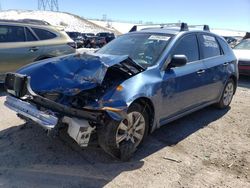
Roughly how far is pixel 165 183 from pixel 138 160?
0.61m

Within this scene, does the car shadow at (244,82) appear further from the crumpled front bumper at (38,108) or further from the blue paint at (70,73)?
the crumpled front bumper at (38,108)

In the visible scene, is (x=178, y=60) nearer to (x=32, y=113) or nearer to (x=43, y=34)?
(x=32, y=113)

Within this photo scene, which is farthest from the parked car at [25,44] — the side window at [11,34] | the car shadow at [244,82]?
the car shadow at [244,82]

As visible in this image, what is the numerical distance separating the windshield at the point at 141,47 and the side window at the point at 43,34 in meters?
3.16

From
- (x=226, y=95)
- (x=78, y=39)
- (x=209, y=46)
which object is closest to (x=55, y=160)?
(x=209, y=46)

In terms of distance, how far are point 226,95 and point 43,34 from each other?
4.80m

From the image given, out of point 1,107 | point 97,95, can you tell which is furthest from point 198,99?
point 1,107

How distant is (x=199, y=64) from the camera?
548cm

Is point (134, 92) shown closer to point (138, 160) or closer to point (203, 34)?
point (138, 160)

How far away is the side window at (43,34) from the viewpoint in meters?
8.11

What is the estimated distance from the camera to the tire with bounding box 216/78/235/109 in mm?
6629

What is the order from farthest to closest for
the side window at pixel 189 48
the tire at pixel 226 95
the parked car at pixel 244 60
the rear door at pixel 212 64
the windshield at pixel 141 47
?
the parked car at pixel 244 60
the tire at pixel 226 95
the rear door at pixel 212 64
the side window at pixel 189 48
the windshield at pixel 141 47

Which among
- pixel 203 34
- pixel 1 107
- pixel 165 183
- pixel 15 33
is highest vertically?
pixel 203 34

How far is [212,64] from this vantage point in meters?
5.87
